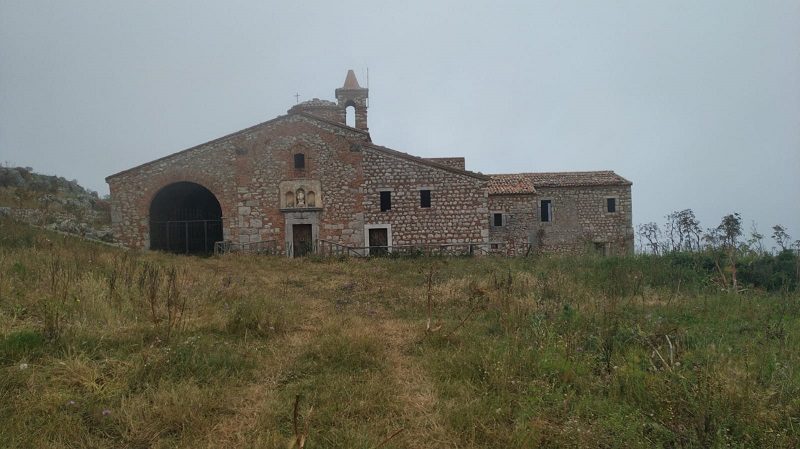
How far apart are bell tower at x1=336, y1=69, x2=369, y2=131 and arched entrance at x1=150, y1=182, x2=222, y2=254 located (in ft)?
29.3

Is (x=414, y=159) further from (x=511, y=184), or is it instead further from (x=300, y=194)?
(x=511, y=184)

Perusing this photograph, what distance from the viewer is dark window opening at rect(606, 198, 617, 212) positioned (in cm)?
2442

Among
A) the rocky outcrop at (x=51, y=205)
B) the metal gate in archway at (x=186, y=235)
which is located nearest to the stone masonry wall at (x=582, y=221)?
the metal gate in archway at (x=186, y=235)

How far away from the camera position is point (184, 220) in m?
20.5

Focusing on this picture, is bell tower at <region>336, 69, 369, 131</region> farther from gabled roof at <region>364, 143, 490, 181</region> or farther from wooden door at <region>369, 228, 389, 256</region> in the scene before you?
wooden door at <region>369, 228, 389, 256</region>

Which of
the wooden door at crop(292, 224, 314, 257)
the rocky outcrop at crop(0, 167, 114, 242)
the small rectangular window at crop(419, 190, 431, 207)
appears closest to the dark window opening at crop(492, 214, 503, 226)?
the small rectangular window at crop(419, 190, 431, 207)

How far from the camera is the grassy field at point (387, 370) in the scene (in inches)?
120

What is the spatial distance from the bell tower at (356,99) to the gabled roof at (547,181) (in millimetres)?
8253

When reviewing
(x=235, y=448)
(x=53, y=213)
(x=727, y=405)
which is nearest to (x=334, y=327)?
(x=235, y=448)

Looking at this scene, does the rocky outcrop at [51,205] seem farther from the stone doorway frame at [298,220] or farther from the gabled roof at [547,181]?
the gabled roof at [547,181]

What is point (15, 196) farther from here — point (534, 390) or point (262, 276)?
point (534, 390)

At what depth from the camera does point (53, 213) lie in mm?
17359

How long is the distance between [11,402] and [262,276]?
7.15 metres

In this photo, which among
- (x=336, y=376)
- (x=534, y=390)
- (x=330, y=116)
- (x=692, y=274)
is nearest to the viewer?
(x=534, y=390)
